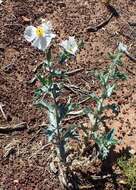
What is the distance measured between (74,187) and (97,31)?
1.65 m

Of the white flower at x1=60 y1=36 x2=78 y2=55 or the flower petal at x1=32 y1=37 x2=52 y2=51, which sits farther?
the white flower at x1=60 y1=36 x2=78 y2=55

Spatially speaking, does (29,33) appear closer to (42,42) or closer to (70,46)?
(42,42)

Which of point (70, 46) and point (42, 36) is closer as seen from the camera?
point (42, 36)

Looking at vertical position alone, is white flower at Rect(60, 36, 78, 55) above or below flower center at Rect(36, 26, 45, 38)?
below

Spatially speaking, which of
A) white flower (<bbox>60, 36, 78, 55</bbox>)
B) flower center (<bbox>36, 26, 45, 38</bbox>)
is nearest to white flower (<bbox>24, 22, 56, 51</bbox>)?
flower center (<bbox>36, 26, 45, 38</bbox>)

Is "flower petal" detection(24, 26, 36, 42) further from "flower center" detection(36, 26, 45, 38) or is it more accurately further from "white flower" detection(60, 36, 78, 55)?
"white flower" detection(60, 36, 78, 55)

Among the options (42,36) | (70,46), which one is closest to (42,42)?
(42,36)

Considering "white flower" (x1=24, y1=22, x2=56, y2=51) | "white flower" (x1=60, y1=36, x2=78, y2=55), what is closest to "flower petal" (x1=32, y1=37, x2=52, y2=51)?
"white flower" (x1=24, y1=22, x2=56, y2=51)

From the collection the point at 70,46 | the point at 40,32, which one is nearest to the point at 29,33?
the point at 40,32

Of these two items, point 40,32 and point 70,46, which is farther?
point 70,46

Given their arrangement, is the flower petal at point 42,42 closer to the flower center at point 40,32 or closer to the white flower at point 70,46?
the flower center at point 40,32

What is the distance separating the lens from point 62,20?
4.68 m

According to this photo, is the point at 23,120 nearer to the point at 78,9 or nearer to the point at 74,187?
the point at 74,187

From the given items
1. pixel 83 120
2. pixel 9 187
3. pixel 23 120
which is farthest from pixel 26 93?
pixel 9 187
